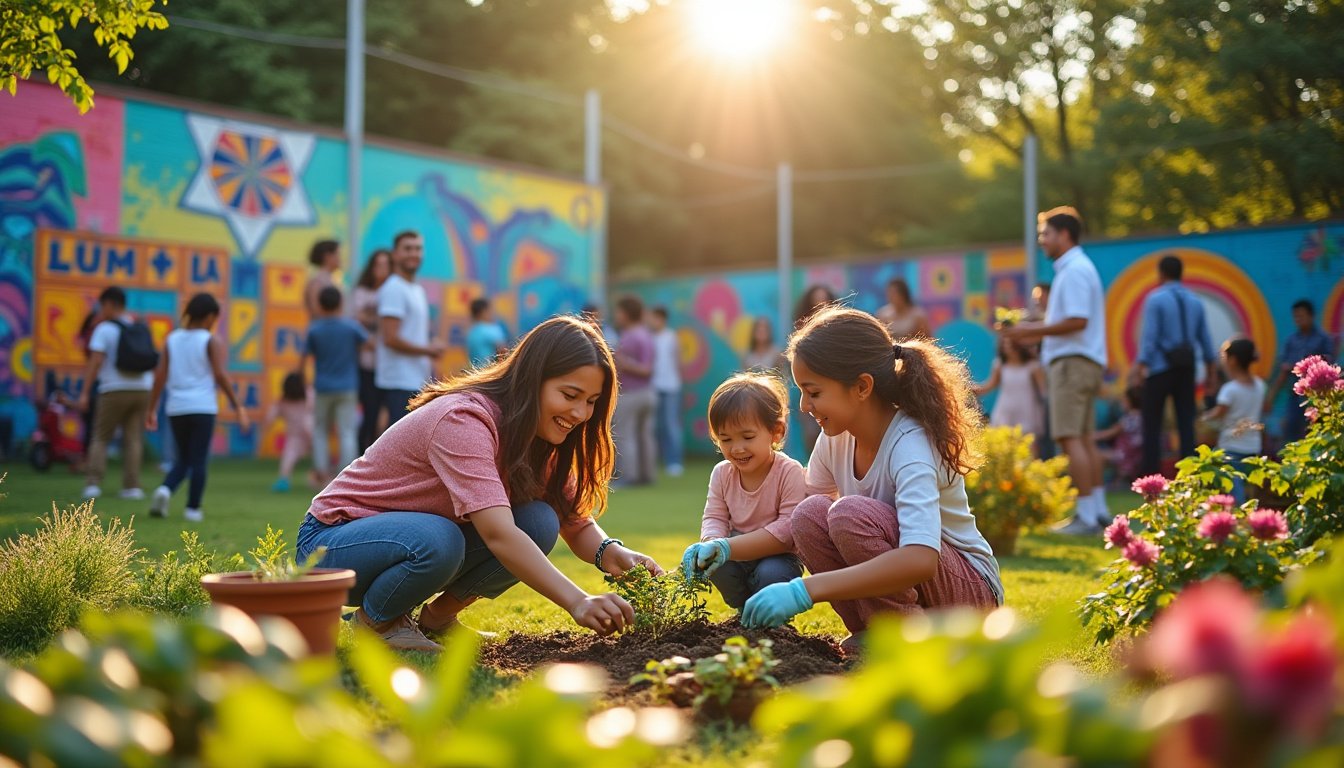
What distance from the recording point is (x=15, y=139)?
12.8 m

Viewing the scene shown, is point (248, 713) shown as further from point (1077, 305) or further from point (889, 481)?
point (1077, 305)

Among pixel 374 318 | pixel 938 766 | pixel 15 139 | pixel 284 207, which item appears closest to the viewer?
pixel 938 766

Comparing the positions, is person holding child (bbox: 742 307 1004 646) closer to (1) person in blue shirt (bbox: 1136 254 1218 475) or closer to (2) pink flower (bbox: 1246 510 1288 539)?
(2) pink flower (bbox: 1246 510 1288 539)

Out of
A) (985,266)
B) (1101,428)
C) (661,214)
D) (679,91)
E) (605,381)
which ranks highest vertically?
(679,91)

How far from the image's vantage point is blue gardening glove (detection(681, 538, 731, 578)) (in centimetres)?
408

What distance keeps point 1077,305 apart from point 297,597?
21.4 feet

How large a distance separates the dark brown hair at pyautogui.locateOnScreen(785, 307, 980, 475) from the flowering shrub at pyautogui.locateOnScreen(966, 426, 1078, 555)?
10.5 feet

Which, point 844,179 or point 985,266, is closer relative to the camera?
point 985,266

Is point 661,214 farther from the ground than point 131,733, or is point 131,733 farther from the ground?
point 661,214

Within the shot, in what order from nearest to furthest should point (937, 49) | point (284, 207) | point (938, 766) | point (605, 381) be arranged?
point (938, 766) < point (605, 381) < point (284, 207) < point (937, 49)

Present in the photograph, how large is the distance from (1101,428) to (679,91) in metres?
18.1

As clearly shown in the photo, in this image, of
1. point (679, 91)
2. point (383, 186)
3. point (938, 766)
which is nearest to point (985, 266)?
point (383, 186)

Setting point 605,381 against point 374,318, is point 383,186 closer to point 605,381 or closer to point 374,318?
point 374,318

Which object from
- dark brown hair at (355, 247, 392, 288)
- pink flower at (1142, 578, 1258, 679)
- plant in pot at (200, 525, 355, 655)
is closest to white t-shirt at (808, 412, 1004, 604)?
plant in pot at (200, 525, 355, 655)
